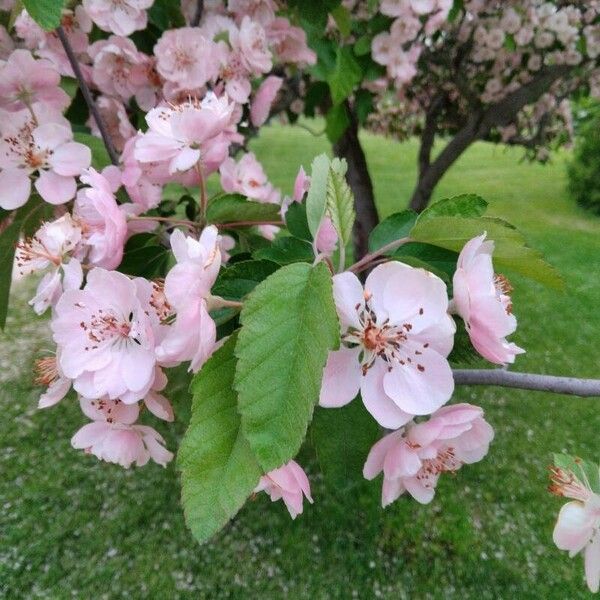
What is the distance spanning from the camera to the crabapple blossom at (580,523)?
0.72 meters

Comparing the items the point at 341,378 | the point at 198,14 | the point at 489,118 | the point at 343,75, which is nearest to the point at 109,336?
the point at 341,378

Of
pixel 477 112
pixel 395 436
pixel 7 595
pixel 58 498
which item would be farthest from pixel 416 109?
pixel 395 436

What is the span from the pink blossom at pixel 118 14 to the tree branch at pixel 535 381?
2.74ft

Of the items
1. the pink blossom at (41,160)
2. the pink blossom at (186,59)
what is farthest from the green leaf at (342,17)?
the pink blossom at (41,160)

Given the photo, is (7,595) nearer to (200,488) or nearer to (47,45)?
(47,45)

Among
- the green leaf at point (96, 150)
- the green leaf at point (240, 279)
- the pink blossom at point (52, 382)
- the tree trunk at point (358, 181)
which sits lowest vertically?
the tree trunk at point (358, 181)

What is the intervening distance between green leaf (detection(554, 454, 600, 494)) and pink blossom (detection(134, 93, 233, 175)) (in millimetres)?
593

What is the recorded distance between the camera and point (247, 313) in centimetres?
50

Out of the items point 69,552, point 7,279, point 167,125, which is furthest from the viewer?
point 69,552

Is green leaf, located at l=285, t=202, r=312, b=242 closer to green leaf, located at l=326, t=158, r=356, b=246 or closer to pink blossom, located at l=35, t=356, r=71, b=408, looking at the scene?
green leaf, located at l=326, t=158, r=356, b=246

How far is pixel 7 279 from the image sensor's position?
112cm

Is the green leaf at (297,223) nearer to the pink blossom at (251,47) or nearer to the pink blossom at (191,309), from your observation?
the pink blossom at (191,309)

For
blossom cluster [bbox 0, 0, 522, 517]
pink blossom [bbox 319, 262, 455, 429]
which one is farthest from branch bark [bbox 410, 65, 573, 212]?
pink blossom [bbox 319, 262, 455, 429]

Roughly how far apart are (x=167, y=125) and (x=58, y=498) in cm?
251
